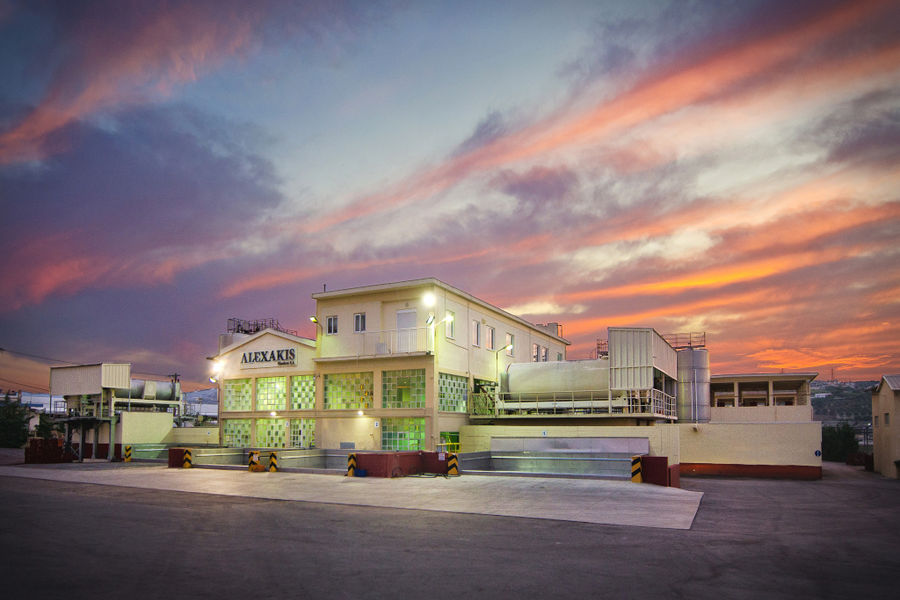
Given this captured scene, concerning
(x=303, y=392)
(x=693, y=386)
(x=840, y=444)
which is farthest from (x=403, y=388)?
(x=840, y=444)

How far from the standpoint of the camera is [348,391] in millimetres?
34781

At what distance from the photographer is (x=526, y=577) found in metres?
9.63

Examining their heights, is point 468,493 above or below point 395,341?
below

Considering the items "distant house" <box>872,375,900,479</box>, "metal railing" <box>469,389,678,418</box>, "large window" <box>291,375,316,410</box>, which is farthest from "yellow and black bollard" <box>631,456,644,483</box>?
"large window" <box>291,375,316,410</box>

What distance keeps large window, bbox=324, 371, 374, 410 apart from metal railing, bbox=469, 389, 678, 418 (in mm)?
5486

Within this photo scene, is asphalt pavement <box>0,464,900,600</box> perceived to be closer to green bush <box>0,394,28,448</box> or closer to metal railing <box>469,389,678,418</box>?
metal railing <box>469,389,678,418</box>

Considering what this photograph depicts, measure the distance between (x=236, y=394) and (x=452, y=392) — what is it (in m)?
14.0

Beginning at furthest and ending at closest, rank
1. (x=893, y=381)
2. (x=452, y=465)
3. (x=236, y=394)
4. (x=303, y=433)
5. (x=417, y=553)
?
(x=236, y=394), (x=303, y=433), (x=893, y=381), (x=452, y=465), (x=417, y=553)

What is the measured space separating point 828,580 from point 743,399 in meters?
46.8

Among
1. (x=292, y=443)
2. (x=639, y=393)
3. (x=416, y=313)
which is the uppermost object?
(x=416, y=313)

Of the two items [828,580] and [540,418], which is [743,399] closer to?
[540,418]

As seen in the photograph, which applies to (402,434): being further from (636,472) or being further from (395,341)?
(636,472)

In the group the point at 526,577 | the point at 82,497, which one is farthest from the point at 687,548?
the point at 82,497

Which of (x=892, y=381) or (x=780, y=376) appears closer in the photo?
(x=892, y=381)
